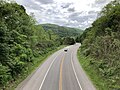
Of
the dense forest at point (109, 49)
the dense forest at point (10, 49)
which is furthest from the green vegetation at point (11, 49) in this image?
the dense forest at point (109, 49)

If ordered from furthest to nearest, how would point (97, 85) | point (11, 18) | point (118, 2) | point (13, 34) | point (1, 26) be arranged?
point (118, 2)
point (11, 18)
point (13, 34)
point (1, 26)
point (97, 85)

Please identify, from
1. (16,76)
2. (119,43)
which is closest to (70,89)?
(16,76)

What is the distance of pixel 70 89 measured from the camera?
20328 mm

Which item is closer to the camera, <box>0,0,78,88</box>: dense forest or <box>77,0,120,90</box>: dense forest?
<box>0,0,78,88</box>: dense forest

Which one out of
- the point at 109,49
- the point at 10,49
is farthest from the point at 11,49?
the point at 109,49

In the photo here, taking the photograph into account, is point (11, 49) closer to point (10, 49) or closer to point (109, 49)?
point (10, 49)

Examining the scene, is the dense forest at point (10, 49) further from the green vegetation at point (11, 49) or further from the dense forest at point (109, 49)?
the dense forest at point (109, 49)

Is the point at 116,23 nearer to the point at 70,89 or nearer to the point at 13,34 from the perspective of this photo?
the point at 13,34

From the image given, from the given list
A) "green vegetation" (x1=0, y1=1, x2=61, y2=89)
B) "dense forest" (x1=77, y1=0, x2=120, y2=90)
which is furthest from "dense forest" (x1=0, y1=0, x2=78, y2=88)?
"dense forest" (x1=77, y1=0, x2=120, y2=90)

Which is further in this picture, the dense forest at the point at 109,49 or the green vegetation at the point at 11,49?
the dense forest at the point at 109,49

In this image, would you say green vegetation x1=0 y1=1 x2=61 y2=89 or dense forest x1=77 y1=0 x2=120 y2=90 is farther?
dense forest x1=77 y1=0 x2=120 y2=90

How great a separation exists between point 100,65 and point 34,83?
37.4ft

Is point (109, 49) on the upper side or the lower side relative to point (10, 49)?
lower

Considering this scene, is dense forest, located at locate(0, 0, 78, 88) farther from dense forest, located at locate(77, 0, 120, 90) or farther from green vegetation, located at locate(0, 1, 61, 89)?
dense forest, located at locate(77, 0, 120, 90)
